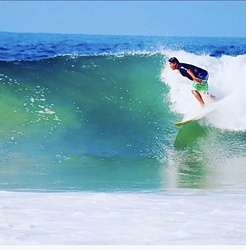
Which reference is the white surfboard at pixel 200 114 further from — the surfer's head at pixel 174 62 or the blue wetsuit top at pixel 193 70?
the surfer's head at pixel 174 62

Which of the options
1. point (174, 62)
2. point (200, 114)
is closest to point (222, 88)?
point (200, 114)

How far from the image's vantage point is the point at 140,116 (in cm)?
398

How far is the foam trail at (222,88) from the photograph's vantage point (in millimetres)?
3848

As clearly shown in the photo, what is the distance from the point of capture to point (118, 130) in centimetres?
382

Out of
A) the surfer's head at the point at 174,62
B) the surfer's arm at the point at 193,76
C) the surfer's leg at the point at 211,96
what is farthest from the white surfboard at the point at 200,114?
the surfer's head at the point at 174,62

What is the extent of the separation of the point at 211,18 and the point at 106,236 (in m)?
1.56

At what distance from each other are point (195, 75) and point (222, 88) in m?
0.22

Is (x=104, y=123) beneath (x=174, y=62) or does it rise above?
beneath

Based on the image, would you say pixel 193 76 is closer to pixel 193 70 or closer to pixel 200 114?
pixel 193 70

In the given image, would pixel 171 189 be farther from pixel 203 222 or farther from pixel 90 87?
pixel 90 87

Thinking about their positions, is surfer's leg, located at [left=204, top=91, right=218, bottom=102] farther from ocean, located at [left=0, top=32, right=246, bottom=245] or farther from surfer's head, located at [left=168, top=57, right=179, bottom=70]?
surfer's head, located at [left=168, top=57, right=179, bottom=70]

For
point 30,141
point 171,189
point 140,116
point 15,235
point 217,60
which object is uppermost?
point 217,60

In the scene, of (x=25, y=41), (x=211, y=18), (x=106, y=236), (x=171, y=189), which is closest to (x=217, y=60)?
(x=211, y=18)

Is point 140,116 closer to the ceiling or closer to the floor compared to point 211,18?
closer to the floor
